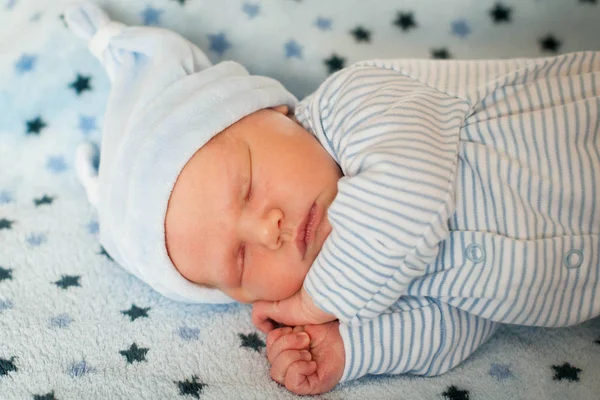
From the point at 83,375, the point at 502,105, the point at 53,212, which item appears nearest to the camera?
the point at 83,375

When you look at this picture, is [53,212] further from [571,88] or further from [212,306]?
[571,88]

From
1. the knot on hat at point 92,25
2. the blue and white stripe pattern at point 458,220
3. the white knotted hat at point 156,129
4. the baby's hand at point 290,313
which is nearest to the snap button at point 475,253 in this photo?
the blue and white stripe pattern at point 458,220

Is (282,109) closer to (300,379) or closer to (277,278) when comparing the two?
(277,278)

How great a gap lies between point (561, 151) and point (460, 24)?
49 cm

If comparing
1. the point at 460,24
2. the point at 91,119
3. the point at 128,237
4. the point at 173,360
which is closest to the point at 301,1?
the point at 460,24

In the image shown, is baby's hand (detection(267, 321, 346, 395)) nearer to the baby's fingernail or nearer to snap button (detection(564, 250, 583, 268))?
the baby's fingernail

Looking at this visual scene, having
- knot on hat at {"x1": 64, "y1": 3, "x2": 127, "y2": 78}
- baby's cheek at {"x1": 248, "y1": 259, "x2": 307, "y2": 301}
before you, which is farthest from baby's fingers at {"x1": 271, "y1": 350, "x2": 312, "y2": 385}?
knot on hat at {"x1": 64, "y1": 3, "x2": 127, "y2": 78}

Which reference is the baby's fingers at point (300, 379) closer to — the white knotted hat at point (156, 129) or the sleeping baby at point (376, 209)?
the sleeping baby at point (376, 209)

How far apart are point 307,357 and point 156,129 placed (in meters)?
0.44

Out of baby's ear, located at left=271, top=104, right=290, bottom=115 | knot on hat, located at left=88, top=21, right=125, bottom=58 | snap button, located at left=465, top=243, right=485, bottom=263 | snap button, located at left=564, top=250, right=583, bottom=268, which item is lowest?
snap button, located at left=564, top=250, right=583, bottom=268

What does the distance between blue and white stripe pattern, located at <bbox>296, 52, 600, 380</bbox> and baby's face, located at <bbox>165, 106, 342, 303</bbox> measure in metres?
0.05

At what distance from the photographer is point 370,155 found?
947 mm

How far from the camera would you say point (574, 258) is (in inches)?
37.6

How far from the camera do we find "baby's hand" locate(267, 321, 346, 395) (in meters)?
0.94
